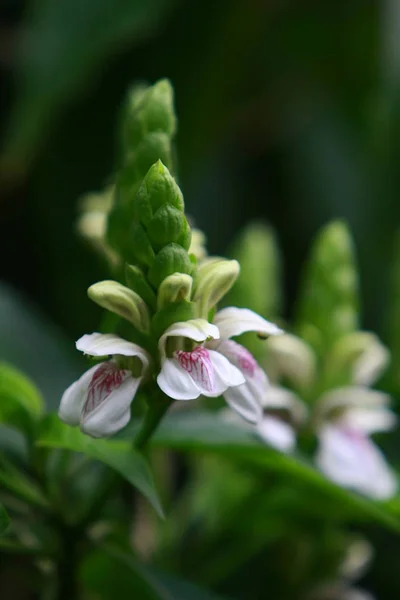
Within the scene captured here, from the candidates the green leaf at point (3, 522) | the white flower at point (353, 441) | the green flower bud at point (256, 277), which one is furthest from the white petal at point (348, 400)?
the green leaf at point (3, 522)

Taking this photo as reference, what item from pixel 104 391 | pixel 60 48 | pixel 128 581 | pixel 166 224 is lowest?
pixel 128 581

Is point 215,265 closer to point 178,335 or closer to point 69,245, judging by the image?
point 178,335

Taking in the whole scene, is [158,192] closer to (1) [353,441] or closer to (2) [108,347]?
(2) [108,347]

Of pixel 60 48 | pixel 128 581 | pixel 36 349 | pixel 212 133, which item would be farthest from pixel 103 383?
pixel 212 133

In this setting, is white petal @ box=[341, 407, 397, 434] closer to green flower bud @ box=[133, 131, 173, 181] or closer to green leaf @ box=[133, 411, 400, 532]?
green leaf @ box=[133, 411, 400, 532]

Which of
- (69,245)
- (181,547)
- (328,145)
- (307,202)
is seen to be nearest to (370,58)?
(328,145)
